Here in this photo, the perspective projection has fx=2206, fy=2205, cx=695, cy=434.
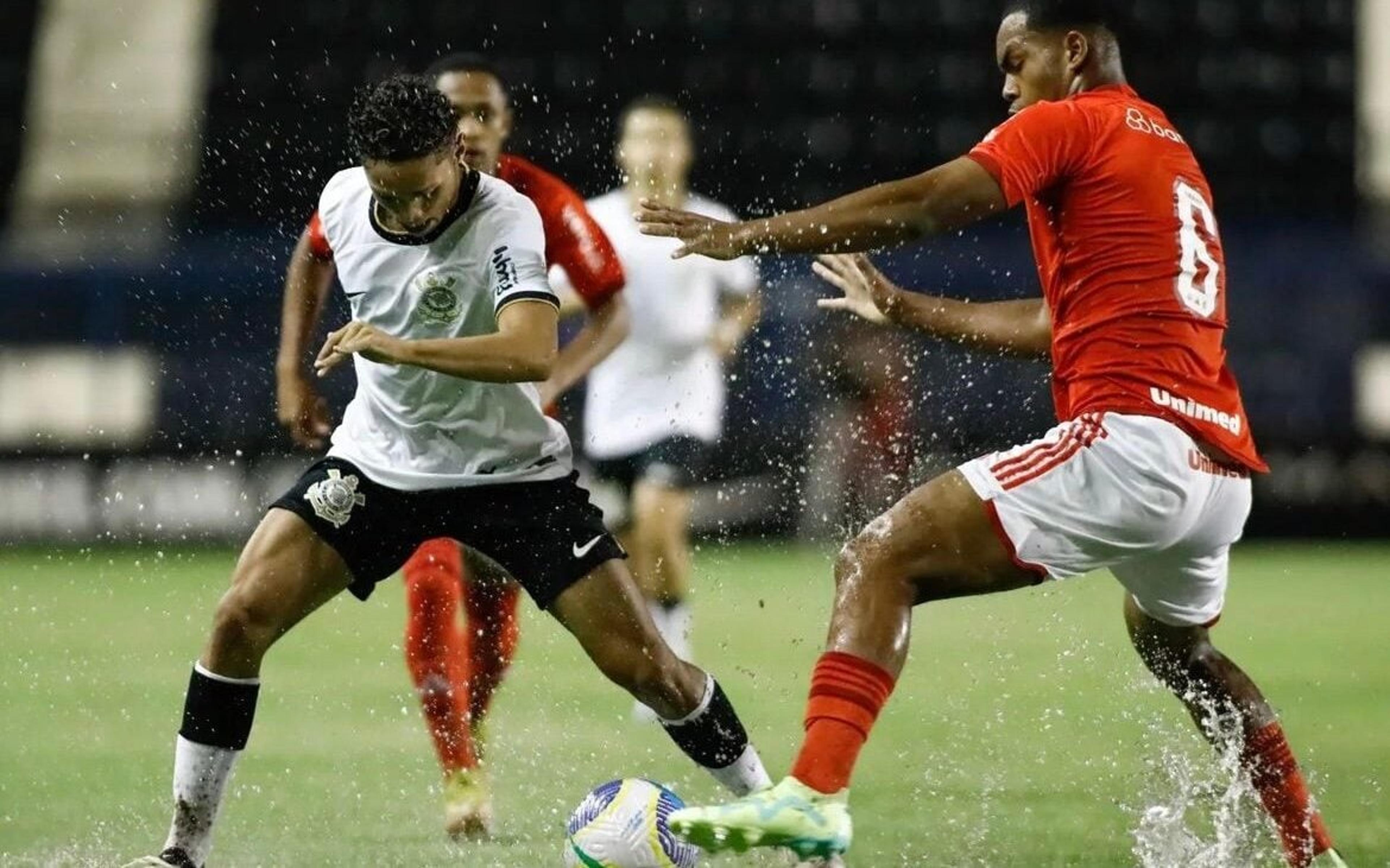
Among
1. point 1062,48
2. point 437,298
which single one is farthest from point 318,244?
point 1062,48

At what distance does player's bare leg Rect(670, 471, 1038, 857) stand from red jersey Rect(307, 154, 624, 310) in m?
1.37

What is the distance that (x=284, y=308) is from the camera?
5.62 m

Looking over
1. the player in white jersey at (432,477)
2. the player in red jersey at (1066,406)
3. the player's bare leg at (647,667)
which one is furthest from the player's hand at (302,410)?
the player in red jersey at (1066,406)

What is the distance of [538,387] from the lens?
230 inches

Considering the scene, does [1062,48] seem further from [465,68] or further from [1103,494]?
[465,68]

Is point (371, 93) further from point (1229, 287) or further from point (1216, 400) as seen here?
point (1229, 287)

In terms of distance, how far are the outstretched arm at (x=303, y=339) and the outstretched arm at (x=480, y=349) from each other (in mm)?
626

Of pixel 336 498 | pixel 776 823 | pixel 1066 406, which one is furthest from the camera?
pixel 336 498

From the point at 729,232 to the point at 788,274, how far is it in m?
8.58

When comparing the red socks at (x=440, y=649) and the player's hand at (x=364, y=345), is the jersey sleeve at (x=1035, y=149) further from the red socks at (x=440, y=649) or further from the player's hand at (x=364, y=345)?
the red socks at (x=440, y=649)

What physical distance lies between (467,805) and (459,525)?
0.95 metres

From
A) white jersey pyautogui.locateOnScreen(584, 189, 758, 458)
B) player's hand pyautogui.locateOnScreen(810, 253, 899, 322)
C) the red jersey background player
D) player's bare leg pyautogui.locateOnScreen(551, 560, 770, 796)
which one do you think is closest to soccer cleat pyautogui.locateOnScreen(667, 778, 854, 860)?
player's bare leg pyautogui.locateOnScreen(551, 560, 770, 796)

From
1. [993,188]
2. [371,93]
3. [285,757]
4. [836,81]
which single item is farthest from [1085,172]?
[836,81]

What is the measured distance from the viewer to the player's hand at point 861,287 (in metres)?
5.39
